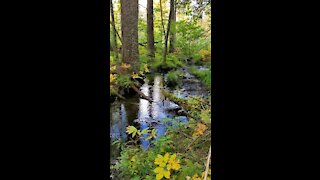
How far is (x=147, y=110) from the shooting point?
3.79 m

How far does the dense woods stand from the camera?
2455 mm

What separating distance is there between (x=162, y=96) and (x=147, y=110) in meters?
0.39

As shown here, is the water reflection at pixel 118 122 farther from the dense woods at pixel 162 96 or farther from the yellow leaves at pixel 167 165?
the yellow leaves at pixel 167 165

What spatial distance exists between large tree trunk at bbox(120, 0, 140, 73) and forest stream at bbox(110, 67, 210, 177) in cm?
53

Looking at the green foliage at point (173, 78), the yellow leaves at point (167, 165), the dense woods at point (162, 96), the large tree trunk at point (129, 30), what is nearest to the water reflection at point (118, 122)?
the dense woods at point (162, 96)

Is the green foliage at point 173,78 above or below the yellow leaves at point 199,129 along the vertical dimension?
above

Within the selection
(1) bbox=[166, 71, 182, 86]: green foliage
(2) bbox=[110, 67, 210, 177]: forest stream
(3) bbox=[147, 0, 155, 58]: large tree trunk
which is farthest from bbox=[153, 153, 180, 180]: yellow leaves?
(3) bbox=[147, 0, 155, 58]: large tree trunk

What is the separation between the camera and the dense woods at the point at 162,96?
246 centimetres

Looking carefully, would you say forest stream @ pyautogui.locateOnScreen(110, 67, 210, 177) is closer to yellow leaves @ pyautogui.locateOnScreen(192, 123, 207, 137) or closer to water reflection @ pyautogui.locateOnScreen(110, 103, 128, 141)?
water reflection @ pyautogui.locateOnScreen(110, 103, 128, 141)
